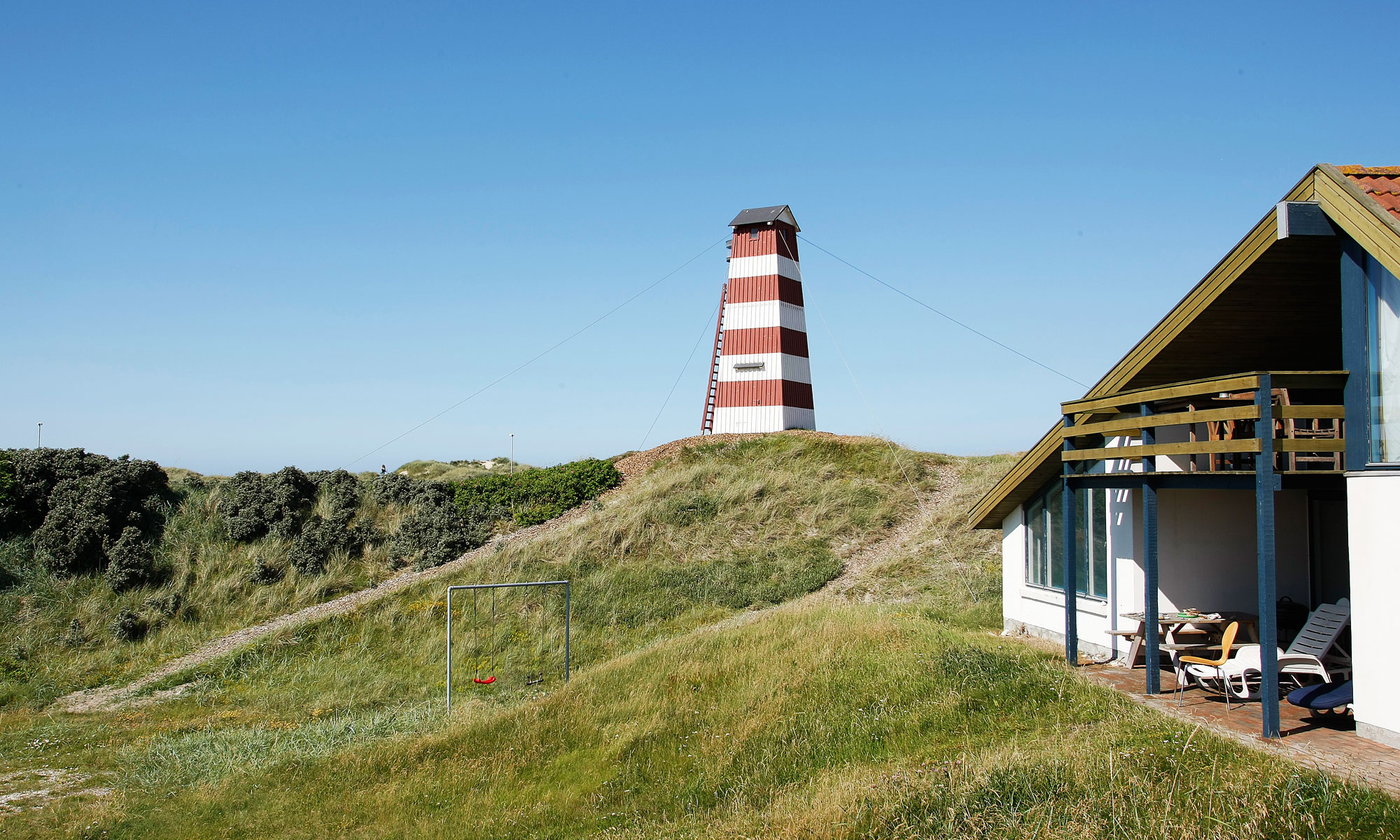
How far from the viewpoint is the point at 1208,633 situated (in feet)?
35.5

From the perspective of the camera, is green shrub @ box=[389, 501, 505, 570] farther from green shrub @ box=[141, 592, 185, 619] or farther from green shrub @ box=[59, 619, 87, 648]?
green shrub @ box=[59, 619, 87, 648]

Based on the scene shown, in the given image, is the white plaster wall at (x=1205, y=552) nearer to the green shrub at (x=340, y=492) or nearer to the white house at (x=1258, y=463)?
the white house at (x=1258, y=463)

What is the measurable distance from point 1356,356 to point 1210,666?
3.45m

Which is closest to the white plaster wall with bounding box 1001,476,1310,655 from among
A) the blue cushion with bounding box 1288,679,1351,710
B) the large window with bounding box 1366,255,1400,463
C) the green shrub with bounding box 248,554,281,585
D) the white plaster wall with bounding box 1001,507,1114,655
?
the white plaster wall with bounding box 1001,507,1114,655

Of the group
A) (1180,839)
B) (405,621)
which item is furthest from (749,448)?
(1180,839)

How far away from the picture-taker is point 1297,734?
7.97 meters

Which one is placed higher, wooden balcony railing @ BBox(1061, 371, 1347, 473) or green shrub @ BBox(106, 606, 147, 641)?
wooden balcony railing @ BBox(1061, 371, 1347, 473)

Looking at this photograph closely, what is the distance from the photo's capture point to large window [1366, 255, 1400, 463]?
24.8ft

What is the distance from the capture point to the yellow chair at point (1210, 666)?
9.38 metres

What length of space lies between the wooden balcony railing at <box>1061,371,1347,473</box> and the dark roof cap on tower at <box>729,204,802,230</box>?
20.3 meters

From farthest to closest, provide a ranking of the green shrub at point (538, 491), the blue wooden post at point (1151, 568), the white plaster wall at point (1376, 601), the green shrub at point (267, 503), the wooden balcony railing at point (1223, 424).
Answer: the green shrub at point (538, 491), the green shrub at point (267, 503), the blue wooden post at point (1151, 568), the wooden balcony railing at point (1223, 424), the white plaster wall at point (1376, 601)

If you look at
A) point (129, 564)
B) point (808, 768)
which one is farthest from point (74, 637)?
point (808, 768)

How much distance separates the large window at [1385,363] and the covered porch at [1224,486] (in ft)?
0.95

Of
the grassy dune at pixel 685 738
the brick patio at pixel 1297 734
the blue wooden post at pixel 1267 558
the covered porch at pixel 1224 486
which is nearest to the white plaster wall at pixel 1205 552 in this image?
the covered porch at pixel 1224 486
